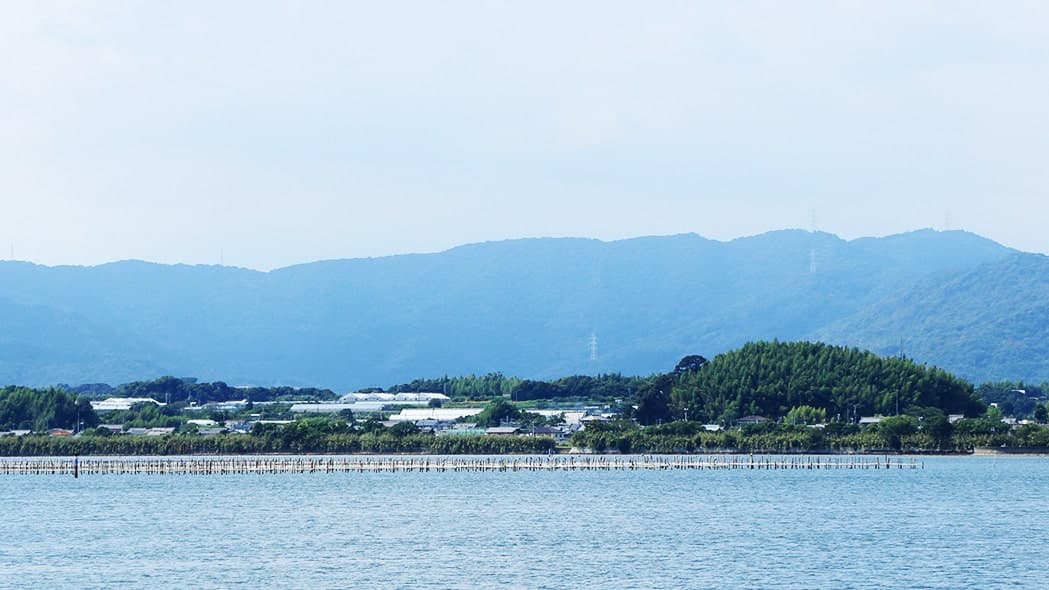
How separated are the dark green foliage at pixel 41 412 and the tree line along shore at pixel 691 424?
0.15 meters

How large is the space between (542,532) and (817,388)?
103 meters

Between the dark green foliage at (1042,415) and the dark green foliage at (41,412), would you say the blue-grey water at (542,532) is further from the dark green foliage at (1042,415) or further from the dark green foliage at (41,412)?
the dark green foliage at (41,412)

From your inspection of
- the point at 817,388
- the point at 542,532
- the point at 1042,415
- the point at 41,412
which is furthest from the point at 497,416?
the point at 542,532

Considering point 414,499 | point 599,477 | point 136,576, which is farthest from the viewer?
point 599,477

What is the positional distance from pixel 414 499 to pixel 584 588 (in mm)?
42498

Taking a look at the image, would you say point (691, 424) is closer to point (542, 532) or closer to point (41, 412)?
point (41, 412)

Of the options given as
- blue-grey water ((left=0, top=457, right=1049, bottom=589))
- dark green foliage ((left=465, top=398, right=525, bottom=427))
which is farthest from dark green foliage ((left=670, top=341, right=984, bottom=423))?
blue-grey water ((left=0, top=457, right=1049, bottom=589))

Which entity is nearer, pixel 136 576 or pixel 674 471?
pixel 136 576

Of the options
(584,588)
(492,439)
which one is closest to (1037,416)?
(492,439)

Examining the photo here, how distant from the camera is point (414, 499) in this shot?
102m

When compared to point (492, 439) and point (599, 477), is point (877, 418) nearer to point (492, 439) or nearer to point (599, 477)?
point (492, 439)

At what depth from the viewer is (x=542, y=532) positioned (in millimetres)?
79062

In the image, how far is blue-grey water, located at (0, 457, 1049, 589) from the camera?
208 feet

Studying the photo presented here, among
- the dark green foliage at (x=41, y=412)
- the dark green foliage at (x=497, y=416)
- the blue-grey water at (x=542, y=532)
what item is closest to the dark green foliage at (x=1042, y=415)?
the dark green foliage at (x=497, y=416)
